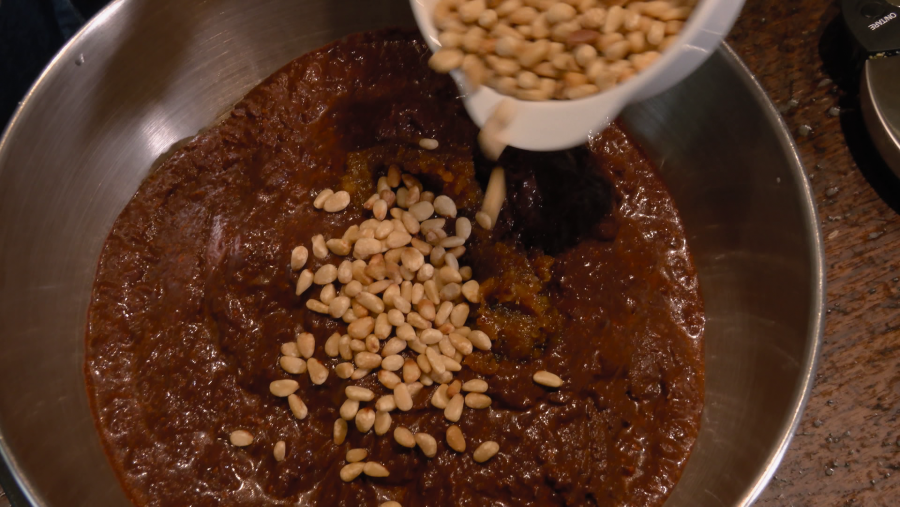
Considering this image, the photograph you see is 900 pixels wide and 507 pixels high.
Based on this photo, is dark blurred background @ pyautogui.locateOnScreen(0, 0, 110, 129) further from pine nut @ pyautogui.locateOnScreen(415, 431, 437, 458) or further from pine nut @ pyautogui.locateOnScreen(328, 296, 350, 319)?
pine nut @ pyautogui.locateOnScreen(415, 431, 437, 458)

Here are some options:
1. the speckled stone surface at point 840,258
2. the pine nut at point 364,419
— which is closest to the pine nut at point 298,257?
the pine nut at point 364,419

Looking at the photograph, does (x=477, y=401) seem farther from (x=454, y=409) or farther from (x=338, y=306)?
(x=338, y=306)

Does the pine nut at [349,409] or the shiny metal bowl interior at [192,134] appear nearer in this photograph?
the shiny metal bowl interior at [192,134]

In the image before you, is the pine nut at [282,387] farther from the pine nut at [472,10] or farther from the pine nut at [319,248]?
the pine nut at [472,10]

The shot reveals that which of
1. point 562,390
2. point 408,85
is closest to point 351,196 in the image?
point 408,85

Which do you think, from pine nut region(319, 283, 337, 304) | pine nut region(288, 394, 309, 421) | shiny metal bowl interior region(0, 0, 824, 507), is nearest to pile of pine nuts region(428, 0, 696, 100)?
shiny metal bowl interior region(0, 0, 824, 507)

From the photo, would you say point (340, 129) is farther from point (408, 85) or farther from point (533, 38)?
point (533, 38)
